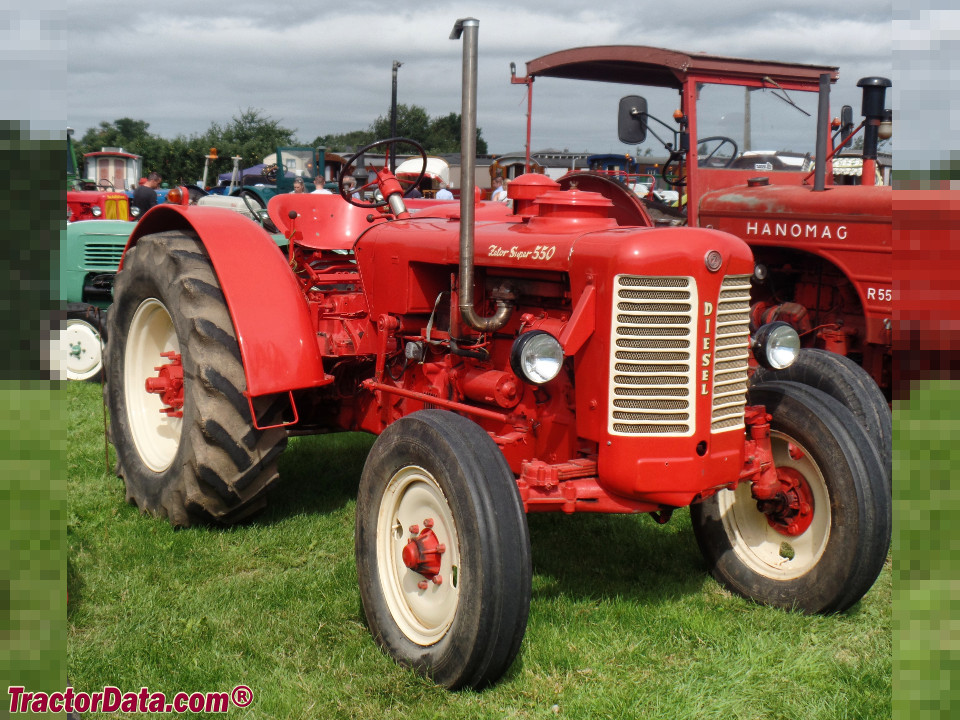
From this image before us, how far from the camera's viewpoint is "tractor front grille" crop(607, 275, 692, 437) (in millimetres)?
3000

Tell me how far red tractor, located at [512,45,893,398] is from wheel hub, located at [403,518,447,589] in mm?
3542

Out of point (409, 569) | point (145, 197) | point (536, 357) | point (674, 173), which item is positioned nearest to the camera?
point (536, 357)

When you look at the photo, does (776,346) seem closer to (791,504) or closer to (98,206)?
(791,504)

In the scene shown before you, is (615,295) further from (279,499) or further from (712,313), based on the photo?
(279,499)

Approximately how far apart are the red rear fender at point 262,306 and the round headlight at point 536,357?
1.40m

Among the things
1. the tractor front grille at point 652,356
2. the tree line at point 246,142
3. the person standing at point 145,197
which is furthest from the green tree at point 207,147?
the tractor front grille at point 652,356

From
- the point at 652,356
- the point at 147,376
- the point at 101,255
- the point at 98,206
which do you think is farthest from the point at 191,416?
the point at 98,206

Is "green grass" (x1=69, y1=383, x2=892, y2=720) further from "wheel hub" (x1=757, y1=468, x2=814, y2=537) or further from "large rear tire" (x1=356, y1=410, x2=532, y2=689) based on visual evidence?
"wheel hub" (x1=757, y1=468, x2=814, y2=537)

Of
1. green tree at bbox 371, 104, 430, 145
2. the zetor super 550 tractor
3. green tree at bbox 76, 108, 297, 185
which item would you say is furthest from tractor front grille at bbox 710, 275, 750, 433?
green tree at bbox 371, 104, 430, 145

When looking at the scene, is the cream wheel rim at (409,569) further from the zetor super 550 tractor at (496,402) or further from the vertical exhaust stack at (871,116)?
the vertical exhaust stack at (871,116)

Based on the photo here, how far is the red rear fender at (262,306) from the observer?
3.98 meters

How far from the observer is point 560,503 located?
3057mm

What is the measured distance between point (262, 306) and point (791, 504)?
2417 millimetres

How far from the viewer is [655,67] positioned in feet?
20.3
